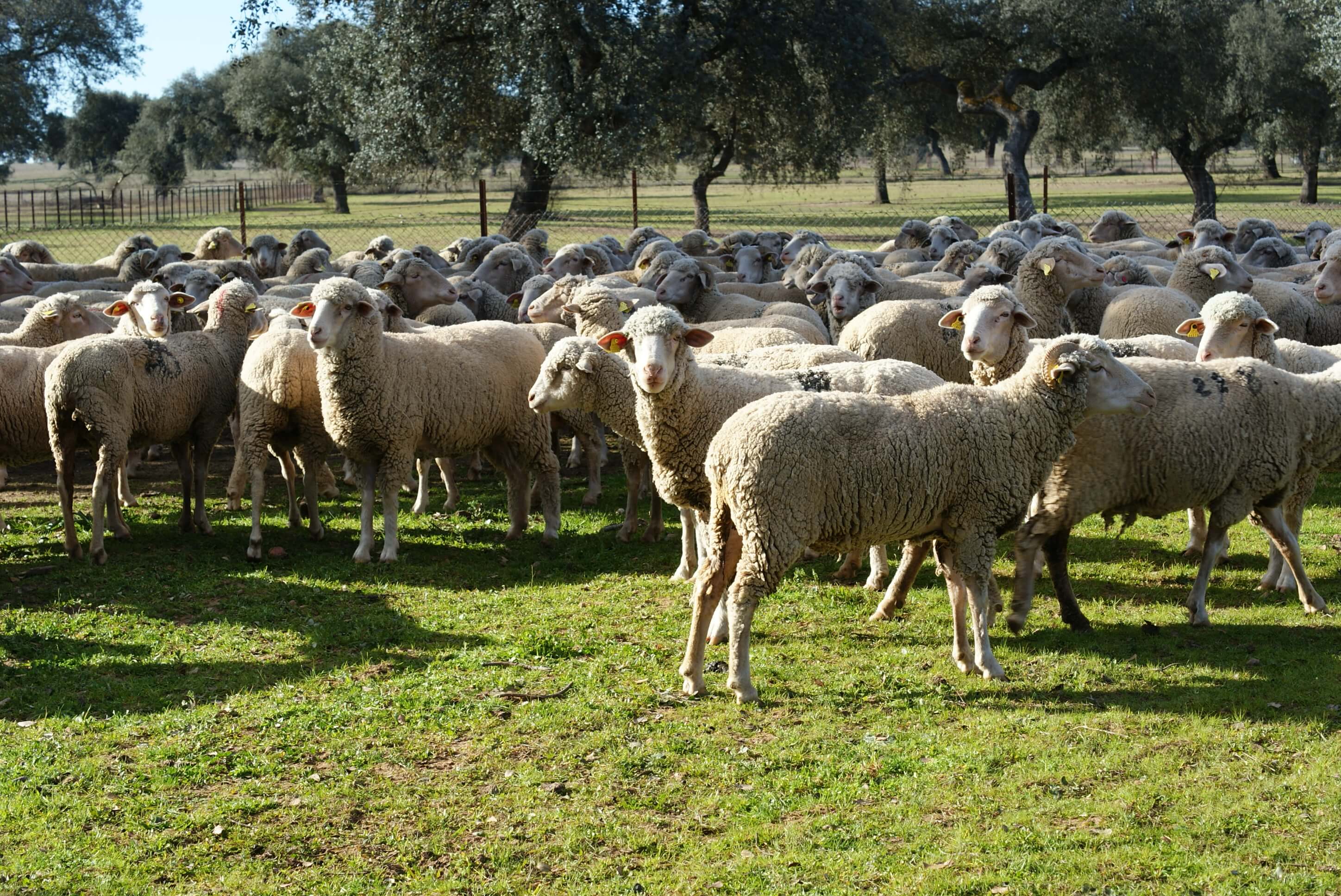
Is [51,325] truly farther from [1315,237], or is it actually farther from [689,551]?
[1315,237]

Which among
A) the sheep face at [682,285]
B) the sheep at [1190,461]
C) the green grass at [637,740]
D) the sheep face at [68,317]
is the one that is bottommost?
the green grass at [637,740]

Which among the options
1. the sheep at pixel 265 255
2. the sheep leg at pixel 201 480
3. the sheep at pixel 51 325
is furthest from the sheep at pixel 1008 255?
the sheep at pixel 265 255

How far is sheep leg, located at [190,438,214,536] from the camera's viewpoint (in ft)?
34.1

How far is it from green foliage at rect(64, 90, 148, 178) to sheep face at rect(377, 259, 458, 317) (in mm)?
68349

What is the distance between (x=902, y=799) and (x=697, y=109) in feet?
74.9

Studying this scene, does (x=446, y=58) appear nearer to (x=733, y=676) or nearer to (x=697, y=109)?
(x=697, y=109)

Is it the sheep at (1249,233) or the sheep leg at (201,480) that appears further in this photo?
the sheep at (1249,233)

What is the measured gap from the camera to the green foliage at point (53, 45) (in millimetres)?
52469

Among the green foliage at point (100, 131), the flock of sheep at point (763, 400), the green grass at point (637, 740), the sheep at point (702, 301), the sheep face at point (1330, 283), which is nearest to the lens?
the green grass at point (637, 740)

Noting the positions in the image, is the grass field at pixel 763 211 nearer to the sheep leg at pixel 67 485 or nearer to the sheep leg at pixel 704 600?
the sheep leg at pixel 67 485

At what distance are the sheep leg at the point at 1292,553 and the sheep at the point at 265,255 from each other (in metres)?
14.6

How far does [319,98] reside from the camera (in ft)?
99.2

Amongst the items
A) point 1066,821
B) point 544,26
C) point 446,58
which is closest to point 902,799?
point 1066,821

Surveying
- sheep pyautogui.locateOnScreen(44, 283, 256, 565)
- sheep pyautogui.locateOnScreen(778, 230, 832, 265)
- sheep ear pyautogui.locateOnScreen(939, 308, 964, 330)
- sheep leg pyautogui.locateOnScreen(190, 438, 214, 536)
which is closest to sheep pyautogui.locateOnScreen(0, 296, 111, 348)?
sheep pyautogui.locateOnScreen(44, 283, 256, 565)
